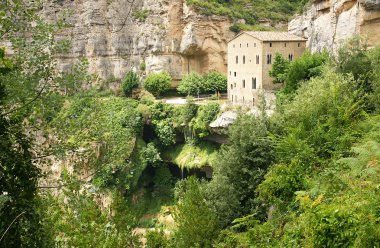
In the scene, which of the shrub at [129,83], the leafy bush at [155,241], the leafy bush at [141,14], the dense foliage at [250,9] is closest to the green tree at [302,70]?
the leafy bush at [155,241]

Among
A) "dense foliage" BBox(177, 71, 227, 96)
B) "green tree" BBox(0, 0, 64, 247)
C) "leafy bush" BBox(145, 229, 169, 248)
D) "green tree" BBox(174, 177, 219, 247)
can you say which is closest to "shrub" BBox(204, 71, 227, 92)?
"dense foliage" BBox(177, 71, 227, 96)

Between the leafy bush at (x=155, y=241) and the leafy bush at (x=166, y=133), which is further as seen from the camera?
the leafy bush at (x=166, y=133)

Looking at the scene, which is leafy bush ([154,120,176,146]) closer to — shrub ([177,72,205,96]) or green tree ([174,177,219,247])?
shrub ([177,72,205,96])

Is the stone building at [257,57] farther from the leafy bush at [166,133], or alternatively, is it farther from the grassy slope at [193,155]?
the leafy bush at [166,133]

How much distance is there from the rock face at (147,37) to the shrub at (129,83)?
2026mm

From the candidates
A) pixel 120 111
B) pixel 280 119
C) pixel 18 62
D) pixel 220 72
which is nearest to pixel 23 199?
pixel 18 62

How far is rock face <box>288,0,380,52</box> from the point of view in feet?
84.1

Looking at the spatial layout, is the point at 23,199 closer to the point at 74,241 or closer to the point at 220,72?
the point at 74,241

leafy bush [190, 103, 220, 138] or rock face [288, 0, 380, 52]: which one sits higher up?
rock face [288, 0, 380, 52]

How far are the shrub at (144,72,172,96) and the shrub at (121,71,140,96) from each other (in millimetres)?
2854

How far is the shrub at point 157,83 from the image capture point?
4497 centimetres

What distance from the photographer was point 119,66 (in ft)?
168

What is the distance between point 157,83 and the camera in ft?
148

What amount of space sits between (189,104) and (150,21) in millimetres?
16342
